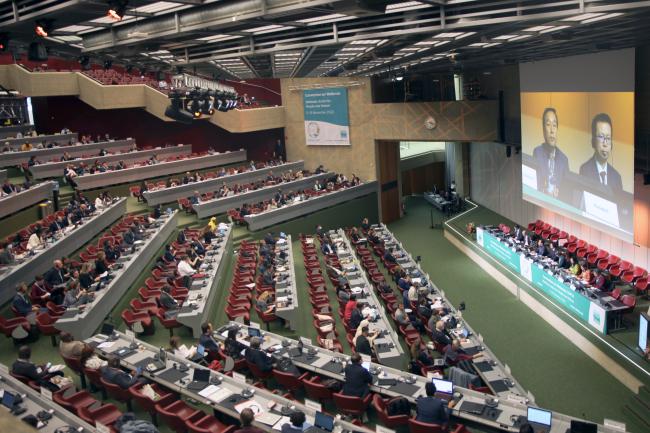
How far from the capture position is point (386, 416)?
26.4 feet

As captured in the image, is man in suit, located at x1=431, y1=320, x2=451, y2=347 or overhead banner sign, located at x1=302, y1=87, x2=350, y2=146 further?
overhead banner sign, located at x1=302, y1=87, x2=350, y2=146

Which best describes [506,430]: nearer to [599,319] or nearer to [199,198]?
[599,319]

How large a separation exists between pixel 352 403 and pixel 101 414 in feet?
11.0

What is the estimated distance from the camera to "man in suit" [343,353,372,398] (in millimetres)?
8523

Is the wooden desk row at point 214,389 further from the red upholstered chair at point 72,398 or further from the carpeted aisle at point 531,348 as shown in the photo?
the carpeted aisle at point 531,348

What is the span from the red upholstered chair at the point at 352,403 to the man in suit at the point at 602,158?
26.8ft

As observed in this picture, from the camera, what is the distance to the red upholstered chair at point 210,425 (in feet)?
25.0

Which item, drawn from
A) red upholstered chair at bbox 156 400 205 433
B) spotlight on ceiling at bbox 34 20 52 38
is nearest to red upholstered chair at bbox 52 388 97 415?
red upholstered chair at bbox 156 400 205 433

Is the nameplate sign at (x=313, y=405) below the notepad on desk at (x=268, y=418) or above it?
above

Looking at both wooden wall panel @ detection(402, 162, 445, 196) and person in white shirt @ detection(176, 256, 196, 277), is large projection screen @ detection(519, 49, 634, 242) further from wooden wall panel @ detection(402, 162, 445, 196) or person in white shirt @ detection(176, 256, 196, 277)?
wooden wall panel @ detection(402, 162, 445, 196)

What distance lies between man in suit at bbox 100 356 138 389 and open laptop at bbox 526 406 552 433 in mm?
5284

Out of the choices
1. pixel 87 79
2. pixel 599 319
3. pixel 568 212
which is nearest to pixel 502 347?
pixel 599 319

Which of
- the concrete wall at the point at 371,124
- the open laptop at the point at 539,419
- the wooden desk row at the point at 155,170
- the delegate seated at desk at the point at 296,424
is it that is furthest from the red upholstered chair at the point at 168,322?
the concrete wall at the point at 371,124

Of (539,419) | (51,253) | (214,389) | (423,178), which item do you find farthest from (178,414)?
(423,178)
